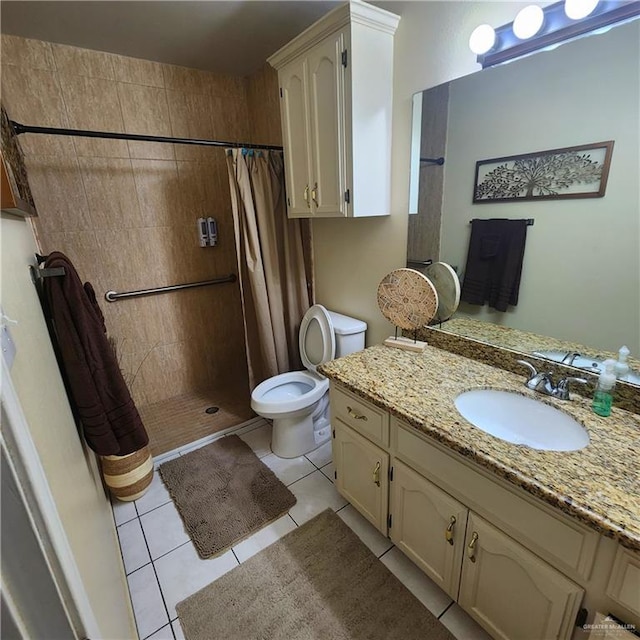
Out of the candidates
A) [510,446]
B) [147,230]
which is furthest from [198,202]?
[510,446]

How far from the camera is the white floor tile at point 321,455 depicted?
2080 millimetres

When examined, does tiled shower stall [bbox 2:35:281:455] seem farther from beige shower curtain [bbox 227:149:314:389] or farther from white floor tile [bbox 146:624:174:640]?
white floor tile [bbox 146:624:174:640]

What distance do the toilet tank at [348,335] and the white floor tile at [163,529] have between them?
3.97ft

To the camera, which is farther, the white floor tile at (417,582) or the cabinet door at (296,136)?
the cabinet door at (296,136)

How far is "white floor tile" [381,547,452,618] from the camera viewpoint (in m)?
1.32

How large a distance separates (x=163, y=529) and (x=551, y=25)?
256 cm

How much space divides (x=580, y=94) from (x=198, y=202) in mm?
2344

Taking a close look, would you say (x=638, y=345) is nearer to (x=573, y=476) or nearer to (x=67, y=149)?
(x=573, y=476)

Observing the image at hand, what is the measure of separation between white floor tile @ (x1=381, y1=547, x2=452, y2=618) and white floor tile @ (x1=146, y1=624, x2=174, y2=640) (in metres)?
0.86

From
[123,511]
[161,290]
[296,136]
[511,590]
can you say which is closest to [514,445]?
[511,590]

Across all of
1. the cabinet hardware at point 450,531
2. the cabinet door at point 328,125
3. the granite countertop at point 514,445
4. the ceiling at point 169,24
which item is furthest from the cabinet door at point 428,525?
the ceiling at point 169,24

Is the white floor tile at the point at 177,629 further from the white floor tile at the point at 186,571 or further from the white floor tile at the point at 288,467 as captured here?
the white floor tile at the point at 288,467

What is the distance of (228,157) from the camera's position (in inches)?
79.6

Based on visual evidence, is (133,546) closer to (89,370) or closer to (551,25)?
(89,370)
